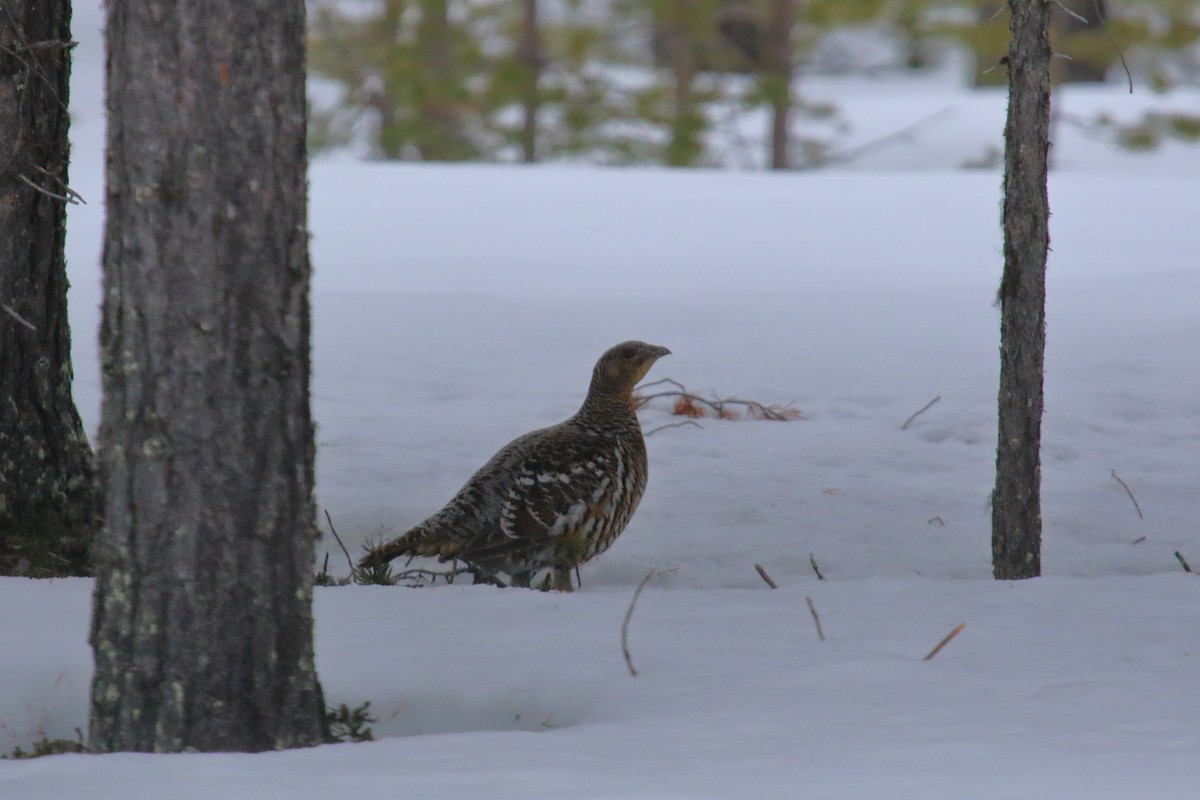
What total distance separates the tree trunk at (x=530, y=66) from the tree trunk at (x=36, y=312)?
18.3m

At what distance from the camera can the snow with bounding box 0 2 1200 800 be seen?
9.50 feet

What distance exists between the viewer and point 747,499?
6.32m

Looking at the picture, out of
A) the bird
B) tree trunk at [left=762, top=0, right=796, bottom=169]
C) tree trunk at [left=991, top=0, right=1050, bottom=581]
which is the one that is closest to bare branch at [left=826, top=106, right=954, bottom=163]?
tree trunk at [left=762, top=0, right=796, bottom=169]

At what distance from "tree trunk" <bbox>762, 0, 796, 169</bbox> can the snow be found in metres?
7.56

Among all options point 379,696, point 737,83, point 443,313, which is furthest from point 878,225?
point 737,83

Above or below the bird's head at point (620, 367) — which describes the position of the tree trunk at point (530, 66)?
above

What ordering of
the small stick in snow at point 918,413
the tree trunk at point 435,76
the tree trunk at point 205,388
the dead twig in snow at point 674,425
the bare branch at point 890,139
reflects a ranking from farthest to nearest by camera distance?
the bare branch at point 890,139
the tree trunk at point 435,76
the small stick in snow at point 918,413
the dead twig in snow at point 674,425
the tree trunk at point 205,388

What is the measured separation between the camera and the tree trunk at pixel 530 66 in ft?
74.6

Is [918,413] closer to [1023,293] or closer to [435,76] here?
[1023,293]

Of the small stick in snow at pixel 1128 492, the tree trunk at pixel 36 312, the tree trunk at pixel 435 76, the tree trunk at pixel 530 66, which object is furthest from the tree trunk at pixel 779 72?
the tree trunk at pixel 36 312

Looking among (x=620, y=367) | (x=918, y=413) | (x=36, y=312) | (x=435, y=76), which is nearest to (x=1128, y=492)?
(x=918, y=413)

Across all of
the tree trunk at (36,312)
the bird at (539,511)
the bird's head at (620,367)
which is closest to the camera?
the tree trunk at (36,312)

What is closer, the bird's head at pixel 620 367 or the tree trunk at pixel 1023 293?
the tree trunk at pixel 1023 293

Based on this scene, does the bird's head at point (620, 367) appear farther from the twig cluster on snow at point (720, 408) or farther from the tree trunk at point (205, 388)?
the tree trunk at point (205, 388)
